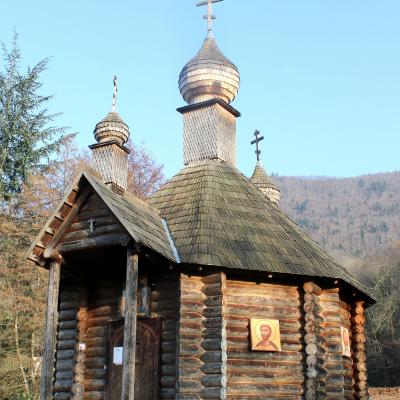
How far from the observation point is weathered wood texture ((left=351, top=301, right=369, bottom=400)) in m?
14.2

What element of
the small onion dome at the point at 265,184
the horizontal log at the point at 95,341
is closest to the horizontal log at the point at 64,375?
the horizontal log at the point at 95,341

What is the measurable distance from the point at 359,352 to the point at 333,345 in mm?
2355

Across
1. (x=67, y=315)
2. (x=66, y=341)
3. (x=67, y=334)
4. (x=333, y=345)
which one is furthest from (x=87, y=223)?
(x=333, y=345)

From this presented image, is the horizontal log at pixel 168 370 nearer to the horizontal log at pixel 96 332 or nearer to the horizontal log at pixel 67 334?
the horizontal log at pixel 96 332

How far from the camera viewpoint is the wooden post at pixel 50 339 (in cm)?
1089

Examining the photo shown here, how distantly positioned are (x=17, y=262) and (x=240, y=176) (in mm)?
9816

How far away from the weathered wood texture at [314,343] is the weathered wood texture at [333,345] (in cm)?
20

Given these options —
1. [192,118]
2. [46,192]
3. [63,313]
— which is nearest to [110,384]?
[63,313]

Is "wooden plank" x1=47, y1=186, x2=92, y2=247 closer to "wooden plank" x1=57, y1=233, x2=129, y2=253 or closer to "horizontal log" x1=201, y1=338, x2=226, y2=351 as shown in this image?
"wooden plank" x1=57, y1=233, x2=129, y2=253

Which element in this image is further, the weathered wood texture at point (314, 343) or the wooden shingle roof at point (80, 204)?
the weathered wood texture at point (314, 343)

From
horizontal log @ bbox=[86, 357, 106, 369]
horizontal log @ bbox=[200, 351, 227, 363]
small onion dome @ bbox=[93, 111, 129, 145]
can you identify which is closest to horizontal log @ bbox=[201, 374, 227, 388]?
horizontal log @ bbox=[200, 351, 227, 363]

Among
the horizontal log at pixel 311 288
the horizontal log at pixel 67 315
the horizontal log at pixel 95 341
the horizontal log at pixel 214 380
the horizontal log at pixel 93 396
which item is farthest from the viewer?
the horizontal log at pixel 67 315

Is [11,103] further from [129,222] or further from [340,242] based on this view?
[340,242]

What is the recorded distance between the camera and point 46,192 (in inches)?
884
